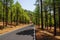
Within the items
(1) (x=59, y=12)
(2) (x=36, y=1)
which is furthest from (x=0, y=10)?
(1) (x=59, y=12)

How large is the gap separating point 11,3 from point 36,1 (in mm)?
9099

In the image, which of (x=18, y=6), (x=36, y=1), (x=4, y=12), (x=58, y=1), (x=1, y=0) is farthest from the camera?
(x=18, y=6)

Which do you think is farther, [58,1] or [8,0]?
[8,0]

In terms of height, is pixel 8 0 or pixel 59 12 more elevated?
pixel 8 0

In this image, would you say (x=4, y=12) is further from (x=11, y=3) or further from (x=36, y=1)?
(x=36, y=1)

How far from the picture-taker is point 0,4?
5094cm

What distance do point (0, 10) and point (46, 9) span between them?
518 inches

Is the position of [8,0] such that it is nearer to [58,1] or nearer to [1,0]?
[1,0]

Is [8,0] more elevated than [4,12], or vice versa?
[8,0]

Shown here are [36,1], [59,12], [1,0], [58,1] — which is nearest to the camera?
[58,1]

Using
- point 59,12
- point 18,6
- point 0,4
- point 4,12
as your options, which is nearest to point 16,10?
point 18,6

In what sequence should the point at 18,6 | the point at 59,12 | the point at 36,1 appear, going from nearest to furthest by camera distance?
1. the point at 59,12
2. the point at 36,1
3. the point at 18,6

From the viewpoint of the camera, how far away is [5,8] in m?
55.7

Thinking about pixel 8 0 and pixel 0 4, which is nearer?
pixel 0 4
